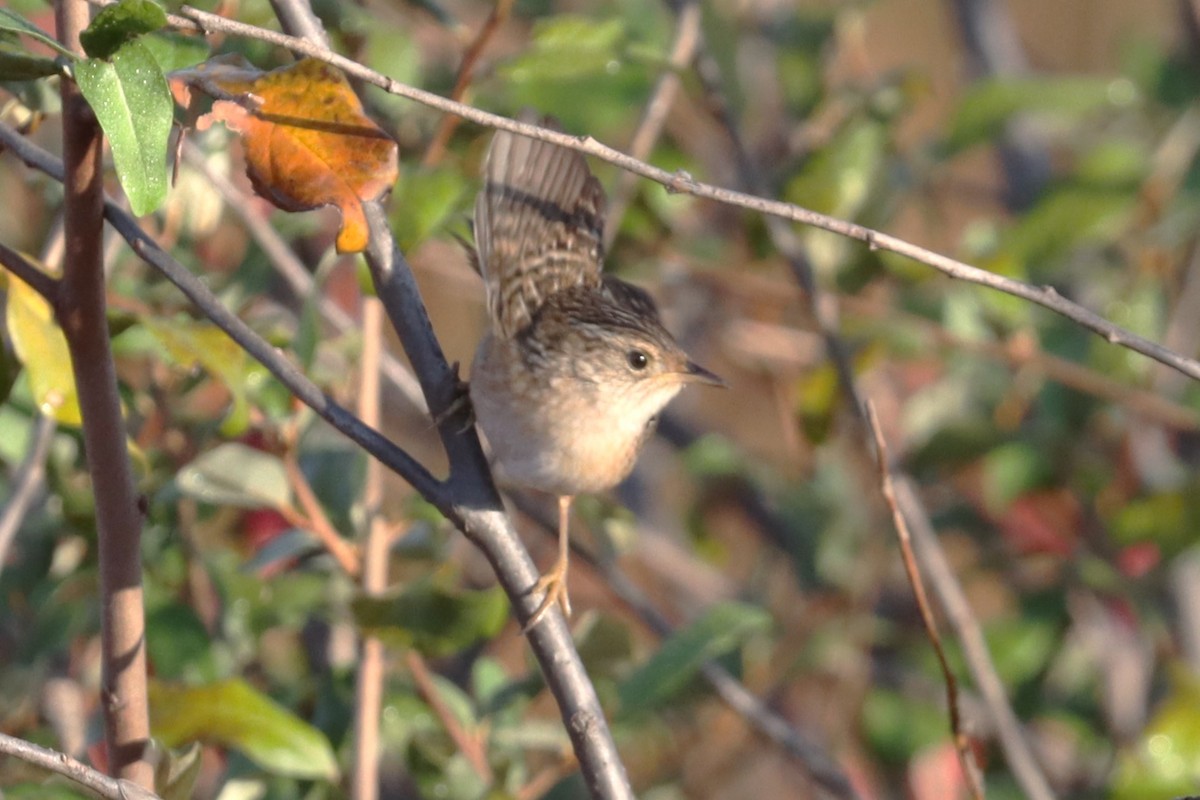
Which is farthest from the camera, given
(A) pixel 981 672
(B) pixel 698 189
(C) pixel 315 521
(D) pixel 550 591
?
(A) pixel 981 672

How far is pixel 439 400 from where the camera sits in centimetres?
180

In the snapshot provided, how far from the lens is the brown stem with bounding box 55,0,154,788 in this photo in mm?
1469

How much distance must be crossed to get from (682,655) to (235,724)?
704mm

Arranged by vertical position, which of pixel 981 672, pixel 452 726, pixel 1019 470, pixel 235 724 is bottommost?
pixel 235 724

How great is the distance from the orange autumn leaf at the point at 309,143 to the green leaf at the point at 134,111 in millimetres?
140

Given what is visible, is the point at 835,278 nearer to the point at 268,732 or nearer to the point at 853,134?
the point at 853,134

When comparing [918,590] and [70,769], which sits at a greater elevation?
[918,590]

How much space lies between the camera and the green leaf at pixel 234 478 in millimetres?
2348

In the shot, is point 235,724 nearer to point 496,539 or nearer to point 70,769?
point 496,539

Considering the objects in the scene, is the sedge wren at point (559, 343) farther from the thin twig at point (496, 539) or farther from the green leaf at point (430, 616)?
the thin twig at point (496, 539)

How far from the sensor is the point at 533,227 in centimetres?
281

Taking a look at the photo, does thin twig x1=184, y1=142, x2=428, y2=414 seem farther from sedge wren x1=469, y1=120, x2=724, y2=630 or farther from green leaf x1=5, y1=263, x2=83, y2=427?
green leaf x1=5, y1=263, x2=83, y2=427

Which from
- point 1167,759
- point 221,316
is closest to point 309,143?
point 221,316

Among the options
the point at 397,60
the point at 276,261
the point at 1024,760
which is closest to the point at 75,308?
the point at 276,261
